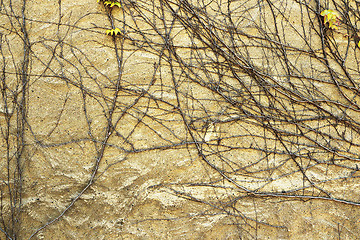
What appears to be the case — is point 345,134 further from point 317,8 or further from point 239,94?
point 317,8

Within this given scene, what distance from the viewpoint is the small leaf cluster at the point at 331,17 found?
2506 mm

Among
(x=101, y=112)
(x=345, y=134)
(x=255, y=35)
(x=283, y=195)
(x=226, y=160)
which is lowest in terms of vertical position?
(x=283, y=195)

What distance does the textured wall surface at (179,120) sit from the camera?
230 cm

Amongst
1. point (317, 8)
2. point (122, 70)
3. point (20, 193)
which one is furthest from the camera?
point (317, 8)

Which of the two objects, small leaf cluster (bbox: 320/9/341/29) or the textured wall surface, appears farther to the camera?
small leaf cluster (bbox: 320/9/341/29)

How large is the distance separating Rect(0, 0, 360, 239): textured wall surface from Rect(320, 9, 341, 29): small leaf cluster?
59mm

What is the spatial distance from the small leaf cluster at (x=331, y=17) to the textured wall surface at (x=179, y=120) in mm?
59

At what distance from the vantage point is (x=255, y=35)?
257cm

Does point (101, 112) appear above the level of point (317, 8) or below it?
below

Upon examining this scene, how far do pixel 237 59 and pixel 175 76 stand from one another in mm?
526

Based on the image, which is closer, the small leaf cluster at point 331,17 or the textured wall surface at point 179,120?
the textured wall surface at point 179,120

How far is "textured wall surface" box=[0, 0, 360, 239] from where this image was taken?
230 cm

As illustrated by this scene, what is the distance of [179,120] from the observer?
2.42 m

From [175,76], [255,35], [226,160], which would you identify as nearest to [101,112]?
[175,76]
